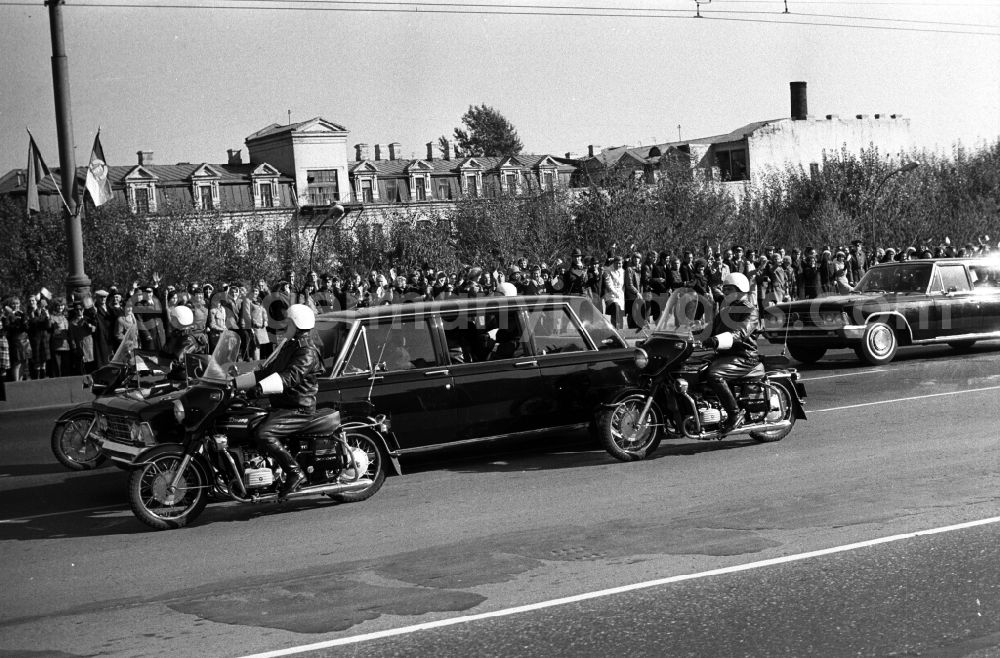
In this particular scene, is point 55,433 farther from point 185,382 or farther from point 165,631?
point 165,631

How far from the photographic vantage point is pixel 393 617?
19.6 ft

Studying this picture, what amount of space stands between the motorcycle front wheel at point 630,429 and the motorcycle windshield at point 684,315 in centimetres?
73

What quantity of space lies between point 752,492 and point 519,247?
47219mm

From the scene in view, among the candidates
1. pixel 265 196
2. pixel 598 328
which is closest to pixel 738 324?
pixel 598 328

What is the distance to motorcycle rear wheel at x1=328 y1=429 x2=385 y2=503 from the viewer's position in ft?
30.4

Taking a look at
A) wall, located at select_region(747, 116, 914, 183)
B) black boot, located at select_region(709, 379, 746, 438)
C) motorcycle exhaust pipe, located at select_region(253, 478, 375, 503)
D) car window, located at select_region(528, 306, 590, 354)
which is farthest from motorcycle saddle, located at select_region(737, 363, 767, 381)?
wall, located at select_region(747, 116, 914, 183)

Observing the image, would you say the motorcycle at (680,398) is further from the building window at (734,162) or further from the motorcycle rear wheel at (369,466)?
the building window at (734,162)

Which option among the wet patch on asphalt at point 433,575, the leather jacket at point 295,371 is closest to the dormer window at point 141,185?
the leather jacket at point 295,371

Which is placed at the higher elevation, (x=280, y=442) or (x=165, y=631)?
(x=280, y=442)

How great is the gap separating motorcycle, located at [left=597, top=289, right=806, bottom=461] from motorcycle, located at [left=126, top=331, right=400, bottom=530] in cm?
231

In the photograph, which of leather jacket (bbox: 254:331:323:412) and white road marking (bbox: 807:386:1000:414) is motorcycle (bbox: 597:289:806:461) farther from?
leather jacket (bbox: 254:331:323:412)

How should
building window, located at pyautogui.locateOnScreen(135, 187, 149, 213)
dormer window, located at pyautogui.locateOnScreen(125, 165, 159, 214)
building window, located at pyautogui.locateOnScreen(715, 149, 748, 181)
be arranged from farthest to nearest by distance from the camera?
building window, located at pyautogui.locateOnScreen(715, 149, 748, 181)
dormer window, located at pyautogui.locateOnScreen(125, 165, 159, 214)
building window, located at pyautogui.locateOnScreen(135, 187, 149, 213)

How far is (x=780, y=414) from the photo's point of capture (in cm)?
1111

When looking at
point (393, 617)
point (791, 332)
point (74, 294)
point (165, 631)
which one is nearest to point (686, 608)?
point (393, 617)
